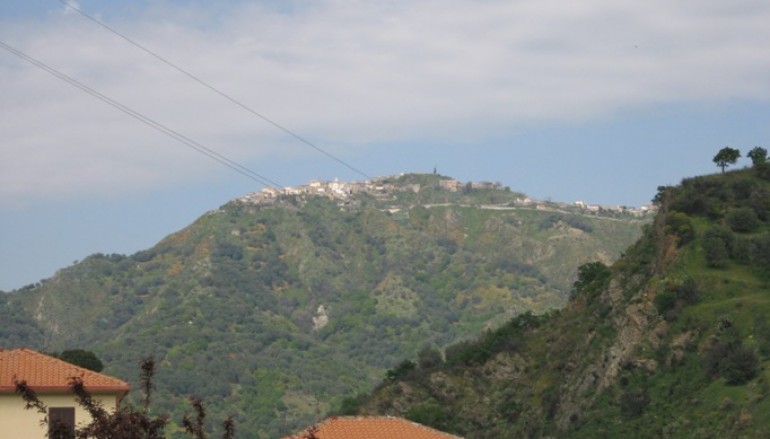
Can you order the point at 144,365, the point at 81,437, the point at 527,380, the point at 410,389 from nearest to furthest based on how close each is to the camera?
the point at 81,437
the point at 144,365
the point at 527,380
the point at 410,389

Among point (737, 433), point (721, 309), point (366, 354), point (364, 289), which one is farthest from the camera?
point (364, 289)

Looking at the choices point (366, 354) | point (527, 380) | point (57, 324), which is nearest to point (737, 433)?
point (527, 380)

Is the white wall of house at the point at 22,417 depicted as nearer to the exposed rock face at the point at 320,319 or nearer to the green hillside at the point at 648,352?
the green hillside at the point at 648,352

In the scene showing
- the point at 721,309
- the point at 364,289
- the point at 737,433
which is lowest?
the point at 737,433

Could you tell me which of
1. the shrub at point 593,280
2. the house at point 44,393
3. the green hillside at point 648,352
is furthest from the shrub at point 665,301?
the house at point 44,393

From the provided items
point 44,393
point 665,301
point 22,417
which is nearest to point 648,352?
point 665,301

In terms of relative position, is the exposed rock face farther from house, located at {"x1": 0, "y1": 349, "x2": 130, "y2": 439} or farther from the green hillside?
house, located at {"x1": 0, "y1": 349, "x2": 130, "y2": 439}

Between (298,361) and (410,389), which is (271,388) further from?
(410,389)
